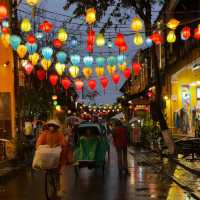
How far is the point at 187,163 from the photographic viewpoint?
2594cm

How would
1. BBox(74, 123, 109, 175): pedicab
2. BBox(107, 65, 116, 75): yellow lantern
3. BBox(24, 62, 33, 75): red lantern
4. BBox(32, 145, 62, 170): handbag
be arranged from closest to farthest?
BBox(32, 145, 62, 170): handbag → BBox(74, 123, 109, 175): pedicab → BBox(107, 65, 116, 75): yellow lantern → BBox(24, 62, 33, 75): red lantern

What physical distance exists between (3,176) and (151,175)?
5.37 metres

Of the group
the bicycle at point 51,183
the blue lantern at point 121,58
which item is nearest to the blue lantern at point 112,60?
the blue lantern at point 121,58

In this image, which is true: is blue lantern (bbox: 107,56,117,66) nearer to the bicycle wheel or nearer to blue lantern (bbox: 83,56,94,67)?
blue lantern (bbox: 83,56,94,67)

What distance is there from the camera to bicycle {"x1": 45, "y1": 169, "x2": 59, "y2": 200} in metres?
15.5

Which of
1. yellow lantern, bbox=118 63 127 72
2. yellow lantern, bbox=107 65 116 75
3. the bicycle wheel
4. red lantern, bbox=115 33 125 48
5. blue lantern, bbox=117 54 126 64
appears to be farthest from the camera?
yellow lantern, bbox=118 63 127 72

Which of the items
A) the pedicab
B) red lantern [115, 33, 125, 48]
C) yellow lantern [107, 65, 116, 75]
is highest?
red lantern [115, 33, 125, 48]

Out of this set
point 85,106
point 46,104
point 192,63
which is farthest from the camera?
point 85,106

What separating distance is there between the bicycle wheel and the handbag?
36cm

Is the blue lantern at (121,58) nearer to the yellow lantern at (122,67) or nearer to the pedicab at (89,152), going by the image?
the yellow lantern at (122,67)

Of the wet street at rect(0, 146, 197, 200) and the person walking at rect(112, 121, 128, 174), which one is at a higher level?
the person walking at rect(112, 121, 128, 174)

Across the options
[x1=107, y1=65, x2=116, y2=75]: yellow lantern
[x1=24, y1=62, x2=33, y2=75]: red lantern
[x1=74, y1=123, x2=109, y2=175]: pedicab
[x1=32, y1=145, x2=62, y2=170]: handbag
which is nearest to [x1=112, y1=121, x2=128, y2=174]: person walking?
[x1=74, y1=123, x2=109, y2=175]: pedicab

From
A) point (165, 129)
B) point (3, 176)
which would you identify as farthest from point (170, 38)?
point (3, 176)

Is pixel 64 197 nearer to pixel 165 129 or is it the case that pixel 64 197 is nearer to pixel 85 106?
pixel 165 129
